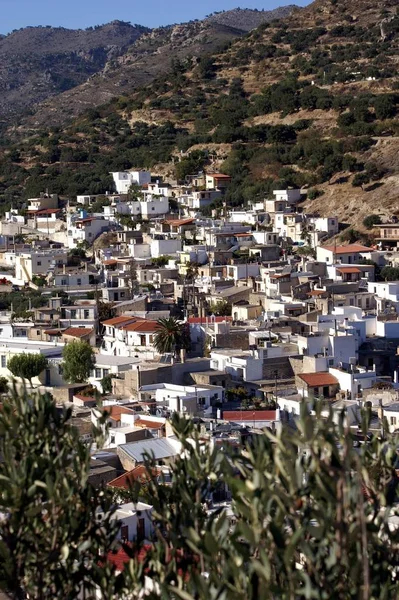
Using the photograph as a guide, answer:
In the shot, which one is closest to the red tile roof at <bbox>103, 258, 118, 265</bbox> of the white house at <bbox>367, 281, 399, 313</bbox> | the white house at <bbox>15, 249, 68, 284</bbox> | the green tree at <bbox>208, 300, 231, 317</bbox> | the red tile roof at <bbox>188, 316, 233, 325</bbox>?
the white house at <bbox>15, 249, 68, 284</bbox>

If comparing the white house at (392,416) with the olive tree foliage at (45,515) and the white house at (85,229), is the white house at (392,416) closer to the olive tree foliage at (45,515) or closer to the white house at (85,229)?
the olive tree foliage at (45,515)

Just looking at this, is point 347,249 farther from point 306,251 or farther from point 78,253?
point 78,253

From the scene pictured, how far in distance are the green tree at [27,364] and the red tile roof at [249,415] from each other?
601cm

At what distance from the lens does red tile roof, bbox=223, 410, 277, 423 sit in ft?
75.9

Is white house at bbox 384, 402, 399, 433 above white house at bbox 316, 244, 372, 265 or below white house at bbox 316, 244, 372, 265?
below

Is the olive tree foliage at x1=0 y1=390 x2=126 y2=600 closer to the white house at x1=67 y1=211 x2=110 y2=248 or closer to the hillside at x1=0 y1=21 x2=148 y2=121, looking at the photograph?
the white house at x1=67 y1=211 x2=110 y2=248

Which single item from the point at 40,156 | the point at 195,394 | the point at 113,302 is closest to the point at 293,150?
the point at 40,156

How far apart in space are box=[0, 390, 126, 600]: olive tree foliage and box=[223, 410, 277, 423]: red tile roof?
13.3 meters

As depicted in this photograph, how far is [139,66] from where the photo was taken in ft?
368

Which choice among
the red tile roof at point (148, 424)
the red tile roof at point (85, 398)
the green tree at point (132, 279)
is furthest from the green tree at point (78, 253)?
the red tile roof at point (148, 424)

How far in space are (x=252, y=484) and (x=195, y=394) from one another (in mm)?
17161

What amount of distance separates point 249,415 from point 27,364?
6.91 meters

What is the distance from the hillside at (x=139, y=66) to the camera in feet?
326

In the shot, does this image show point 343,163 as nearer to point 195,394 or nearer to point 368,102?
point 368,102
